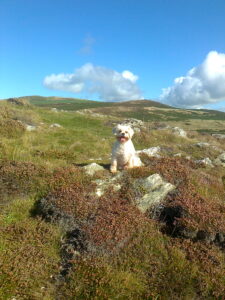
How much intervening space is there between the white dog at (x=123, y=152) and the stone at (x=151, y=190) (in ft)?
4.39

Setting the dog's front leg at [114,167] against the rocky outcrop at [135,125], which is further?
the rocky outcrop at [135,125]

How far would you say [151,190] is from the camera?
29.6ft

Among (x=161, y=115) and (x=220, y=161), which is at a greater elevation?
(x=161, y=115)

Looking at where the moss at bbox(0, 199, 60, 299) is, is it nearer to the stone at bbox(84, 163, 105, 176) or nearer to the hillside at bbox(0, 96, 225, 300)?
the hillside at bbox(0, 96, 225, 300)

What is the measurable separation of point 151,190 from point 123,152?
203cm

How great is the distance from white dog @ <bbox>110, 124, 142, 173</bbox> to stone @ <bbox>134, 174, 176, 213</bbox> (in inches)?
52.7

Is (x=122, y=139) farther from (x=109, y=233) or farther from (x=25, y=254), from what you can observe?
(x=25, y=254)

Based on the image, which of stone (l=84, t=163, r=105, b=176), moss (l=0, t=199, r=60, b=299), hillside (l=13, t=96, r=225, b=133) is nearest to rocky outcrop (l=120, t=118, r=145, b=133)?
stone (l=84, t=163, r=105, b=176)

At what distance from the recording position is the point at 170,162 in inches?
453

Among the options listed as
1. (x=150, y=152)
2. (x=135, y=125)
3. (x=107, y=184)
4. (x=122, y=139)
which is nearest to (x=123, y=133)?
(x=122, y=139)

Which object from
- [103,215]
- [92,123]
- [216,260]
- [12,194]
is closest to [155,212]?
[103,215]

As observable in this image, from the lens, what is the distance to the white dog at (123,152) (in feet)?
34.3

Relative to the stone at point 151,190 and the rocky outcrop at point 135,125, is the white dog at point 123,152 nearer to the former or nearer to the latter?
the stone at point 151,190

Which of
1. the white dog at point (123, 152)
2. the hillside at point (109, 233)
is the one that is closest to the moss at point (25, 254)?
the hillside at point (109, 233)
